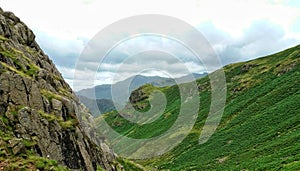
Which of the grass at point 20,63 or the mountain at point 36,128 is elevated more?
the grass at point 20,63

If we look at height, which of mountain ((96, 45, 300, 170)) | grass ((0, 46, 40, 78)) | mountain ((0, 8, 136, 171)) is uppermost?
grass ((0, 46, 40, 78))

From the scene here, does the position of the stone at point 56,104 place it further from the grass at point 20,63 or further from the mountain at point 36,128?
the grass at point 20,63

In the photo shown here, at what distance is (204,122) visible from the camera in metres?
178

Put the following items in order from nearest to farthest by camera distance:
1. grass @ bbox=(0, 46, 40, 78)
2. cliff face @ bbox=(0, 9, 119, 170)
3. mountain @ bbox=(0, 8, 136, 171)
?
1. mountain @ bbox=(0, 8, 136, 171)
2. cliff face @ bbox=(0, 9, 119, 170)
3. grass @ bbox=(0, 46, 40, 78)

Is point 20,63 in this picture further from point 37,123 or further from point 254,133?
point 254,133

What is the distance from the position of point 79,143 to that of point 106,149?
51.4ft

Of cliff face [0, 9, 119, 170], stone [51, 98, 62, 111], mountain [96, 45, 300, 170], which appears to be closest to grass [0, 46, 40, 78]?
cliff face [0, 9, 119, 170]

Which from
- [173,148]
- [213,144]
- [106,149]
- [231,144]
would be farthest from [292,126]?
[106,149]

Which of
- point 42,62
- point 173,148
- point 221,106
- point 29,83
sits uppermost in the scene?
point 42,62

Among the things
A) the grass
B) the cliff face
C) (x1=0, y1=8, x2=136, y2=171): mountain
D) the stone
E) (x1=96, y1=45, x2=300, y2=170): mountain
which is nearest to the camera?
(x1=0, y1=8, x2=136, y2=171): mountain

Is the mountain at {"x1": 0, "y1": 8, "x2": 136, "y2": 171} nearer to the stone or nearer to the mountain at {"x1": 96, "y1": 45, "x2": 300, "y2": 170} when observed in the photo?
the stone

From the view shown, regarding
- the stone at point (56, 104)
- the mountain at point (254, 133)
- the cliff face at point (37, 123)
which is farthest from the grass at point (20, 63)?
the mountain at point (254, 133)

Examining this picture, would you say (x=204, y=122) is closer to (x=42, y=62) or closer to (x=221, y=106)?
(x=221, y=106)

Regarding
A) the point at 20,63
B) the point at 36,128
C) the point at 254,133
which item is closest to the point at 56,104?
the point at 36,128
